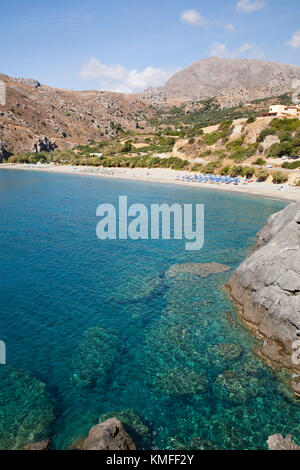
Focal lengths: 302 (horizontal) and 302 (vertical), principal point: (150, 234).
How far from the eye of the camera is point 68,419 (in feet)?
28.9

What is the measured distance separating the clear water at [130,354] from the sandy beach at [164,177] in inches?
1112

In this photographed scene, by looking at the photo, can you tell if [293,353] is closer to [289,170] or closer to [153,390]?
Answer: [153,390]

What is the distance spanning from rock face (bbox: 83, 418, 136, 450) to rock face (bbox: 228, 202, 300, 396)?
589 centimetres

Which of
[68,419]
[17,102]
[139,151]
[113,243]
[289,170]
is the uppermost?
[17,102]

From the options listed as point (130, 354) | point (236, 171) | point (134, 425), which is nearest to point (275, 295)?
point (130, 354)

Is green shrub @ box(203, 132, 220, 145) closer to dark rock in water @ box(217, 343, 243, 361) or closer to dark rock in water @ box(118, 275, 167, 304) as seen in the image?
dark rock in water @ box(118, 275, 167, 304)

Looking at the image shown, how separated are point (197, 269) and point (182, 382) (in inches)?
392

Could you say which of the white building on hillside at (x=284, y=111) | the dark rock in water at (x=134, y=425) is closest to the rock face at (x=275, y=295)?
the dark rock in water at (x=134, y=425)

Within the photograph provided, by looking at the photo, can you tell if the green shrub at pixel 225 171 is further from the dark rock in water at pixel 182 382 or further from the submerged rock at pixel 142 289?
the dark rock in water at pixel 182 382

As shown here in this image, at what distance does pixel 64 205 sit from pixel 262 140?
50407mm

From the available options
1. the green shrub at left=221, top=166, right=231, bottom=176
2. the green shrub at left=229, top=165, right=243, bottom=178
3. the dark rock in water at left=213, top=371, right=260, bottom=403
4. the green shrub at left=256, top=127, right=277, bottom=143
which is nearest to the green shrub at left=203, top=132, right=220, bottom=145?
the green shrub at left=256, top=127, right=277, bottom=143

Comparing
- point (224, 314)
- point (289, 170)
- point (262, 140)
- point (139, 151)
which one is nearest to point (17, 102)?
point (139, 151)

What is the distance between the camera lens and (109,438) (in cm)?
752

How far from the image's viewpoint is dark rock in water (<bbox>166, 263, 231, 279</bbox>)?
62.5ft
